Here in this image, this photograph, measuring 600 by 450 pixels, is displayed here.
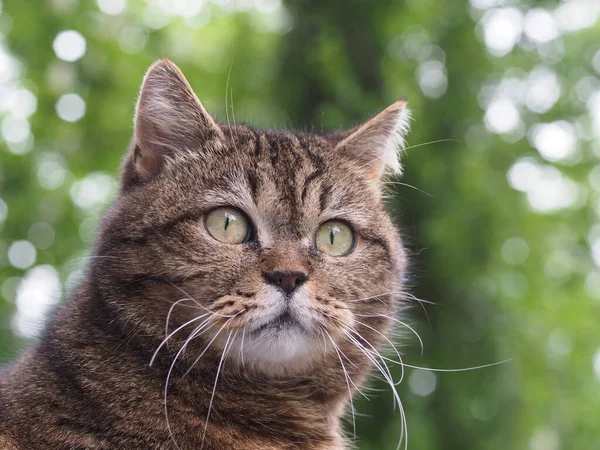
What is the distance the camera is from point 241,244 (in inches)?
87.1

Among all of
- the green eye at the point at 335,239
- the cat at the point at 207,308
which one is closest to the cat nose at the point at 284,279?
the cat at the point at 207,308

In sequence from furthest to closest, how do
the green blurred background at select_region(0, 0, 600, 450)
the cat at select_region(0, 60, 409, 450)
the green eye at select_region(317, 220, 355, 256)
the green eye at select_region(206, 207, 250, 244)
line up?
the green blurred background at select_region(0, 0, 600, 450) < the green eye at select_region(317, 220, 355, 256) < the green eye at select_region(206, 207, 250, 244) < the cat at select_region(0, 60, 409, 450)

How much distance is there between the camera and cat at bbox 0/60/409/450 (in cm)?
206

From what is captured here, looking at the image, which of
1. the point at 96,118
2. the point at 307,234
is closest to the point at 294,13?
the point at 96,118

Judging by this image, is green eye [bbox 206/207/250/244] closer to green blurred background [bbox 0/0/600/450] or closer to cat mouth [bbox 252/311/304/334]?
cat mouth [bbox 252/311/304/334]

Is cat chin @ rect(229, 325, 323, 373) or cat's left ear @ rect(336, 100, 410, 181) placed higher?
cat's left ear @ rect(336, 100, 410, 181)

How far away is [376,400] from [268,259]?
2.61 meters

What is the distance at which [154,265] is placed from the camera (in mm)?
2176

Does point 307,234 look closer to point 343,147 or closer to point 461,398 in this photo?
point 343,147

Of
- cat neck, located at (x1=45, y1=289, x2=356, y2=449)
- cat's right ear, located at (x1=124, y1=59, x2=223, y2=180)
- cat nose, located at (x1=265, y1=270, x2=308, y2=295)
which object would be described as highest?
cat's right ear, located at (x1=124, y1=59, x2=223, y2=180)

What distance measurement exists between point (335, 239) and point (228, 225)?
407mm

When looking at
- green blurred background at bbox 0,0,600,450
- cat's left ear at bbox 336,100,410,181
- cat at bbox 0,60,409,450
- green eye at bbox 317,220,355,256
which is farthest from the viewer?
green blurred background at bbox 0,0,600,450

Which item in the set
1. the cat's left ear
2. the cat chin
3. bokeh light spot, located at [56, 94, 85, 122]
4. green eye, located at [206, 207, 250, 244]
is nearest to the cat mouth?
the cat chin

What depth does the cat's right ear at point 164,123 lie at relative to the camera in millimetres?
2396
